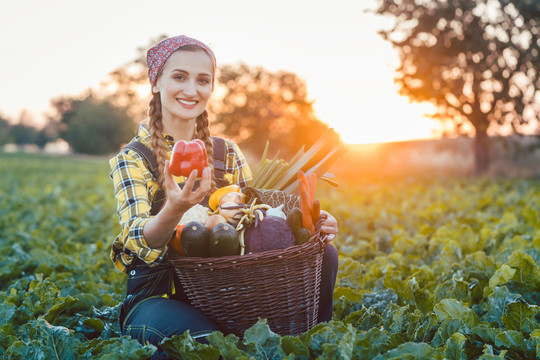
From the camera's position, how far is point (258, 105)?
135ft

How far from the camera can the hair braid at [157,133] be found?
2621mm

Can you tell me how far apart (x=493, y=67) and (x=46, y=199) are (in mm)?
14313

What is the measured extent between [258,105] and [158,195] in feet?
128

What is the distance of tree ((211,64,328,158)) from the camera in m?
40.9

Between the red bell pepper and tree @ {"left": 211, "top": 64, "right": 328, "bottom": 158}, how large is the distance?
37.9m

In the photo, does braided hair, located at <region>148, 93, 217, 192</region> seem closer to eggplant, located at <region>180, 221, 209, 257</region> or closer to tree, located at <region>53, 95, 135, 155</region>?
eggplant, located at <region>180, 221, 209, 257</region>

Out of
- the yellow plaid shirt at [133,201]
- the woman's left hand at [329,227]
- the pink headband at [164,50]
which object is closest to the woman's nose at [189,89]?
the pink headband at [164,50]

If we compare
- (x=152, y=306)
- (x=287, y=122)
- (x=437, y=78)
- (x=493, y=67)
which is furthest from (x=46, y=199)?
(x=287, y=122)

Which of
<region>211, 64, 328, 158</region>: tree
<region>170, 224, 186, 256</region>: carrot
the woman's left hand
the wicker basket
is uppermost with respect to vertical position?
<region>211, 64, 328, 158</region>: tree

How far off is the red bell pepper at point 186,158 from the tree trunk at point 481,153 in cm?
1765

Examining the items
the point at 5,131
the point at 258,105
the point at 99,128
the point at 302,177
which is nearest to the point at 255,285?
the point at 302,177

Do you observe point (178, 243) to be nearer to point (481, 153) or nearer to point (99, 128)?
point (481, 153)

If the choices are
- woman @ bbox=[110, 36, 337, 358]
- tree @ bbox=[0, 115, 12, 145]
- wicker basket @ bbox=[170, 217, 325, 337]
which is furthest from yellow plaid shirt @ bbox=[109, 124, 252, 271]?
tree @ bbox=[0, 115, 12, 145]

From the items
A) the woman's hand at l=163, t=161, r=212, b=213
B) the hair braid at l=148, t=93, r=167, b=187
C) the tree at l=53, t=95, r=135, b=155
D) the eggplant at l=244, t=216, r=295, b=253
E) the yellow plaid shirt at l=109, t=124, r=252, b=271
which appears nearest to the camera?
the woman's hand at l=163, t=161, r=212, b=213
